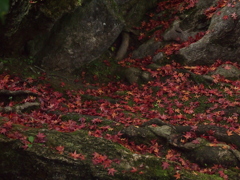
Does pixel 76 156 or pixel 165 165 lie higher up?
pixel 165 165

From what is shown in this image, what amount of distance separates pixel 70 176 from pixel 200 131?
373cm

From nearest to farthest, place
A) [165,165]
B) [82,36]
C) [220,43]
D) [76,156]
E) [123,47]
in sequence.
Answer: [76,156], [165,165], [220,43], [82,36], [123,47]

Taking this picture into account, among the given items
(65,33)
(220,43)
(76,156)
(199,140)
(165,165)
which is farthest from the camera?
(220,43)

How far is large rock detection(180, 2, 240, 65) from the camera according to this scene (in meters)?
11.2

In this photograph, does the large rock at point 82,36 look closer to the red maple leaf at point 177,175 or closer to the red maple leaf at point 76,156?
the red maple leaf at point 76,156

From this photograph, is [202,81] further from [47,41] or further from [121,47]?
[47,41]

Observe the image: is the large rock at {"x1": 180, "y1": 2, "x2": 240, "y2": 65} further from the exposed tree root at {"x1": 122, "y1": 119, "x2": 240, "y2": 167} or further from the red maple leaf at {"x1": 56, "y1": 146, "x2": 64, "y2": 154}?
the red maple leaf at {"x1": 56, "y1": 146, "x2": 64, "y2": 154}

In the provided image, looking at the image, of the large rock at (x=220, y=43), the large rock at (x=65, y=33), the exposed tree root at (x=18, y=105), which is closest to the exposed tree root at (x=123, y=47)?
the large rock at (x=65, y=33)

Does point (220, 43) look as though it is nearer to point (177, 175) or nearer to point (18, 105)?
point (177, 175)

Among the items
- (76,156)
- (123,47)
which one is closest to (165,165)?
(76,156)

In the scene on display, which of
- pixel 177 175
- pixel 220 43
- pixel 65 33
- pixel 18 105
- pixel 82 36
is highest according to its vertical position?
pixel 220 43

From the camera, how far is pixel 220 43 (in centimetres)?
1139

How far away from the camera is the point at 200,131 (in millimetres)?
6590

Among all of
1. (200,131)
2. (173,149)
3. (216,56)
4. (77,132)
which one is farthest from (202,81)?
(77,132)
